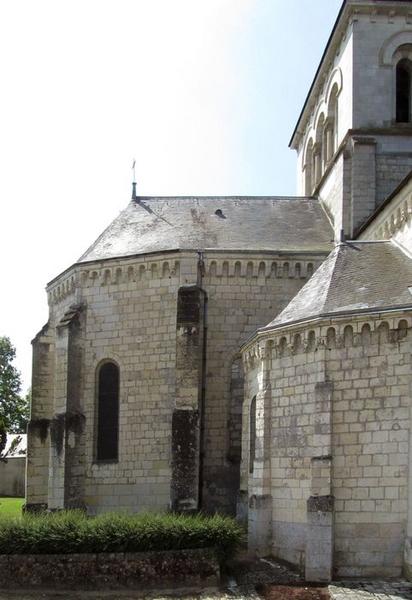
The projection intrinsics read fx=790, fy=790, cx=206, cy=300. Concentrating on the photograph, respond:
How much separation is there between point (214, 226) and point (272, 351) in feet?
28.4

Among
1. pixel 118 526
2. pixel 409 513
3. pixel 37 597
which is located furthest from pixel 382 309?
pixel 37 597

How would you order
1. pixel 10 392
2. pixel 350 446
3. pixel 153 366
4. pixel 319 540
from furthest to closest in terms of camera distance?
pixel 10 392
pixel 153 366
pixel 350 446
pixel 319 540

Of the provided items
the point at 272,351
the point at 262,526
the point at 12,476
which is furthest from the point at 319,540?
the point at 12,476

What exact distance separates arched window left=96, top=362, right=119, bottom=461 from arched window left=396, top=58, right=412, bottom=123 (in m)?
12.9

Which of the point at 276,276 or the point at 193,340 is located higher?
the point at 276,276

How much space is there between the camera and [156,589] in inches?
616

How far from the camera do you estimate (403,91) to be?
89.5 feet

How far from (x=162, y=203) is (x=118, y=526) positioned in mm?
14230

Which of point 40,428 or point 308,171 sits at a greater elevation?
point 308,171

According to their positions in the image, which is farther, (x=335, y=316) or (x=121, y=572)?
(x=335, y=316)

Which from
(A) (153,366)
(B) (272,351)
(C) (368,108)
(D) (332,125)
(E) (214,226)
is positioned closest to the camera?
(B) (272,351)

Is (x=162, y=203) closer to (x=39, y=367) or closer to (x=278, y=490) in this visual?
(x=39, y=367)

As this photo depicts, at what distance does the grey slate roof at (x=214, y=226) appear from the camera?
2467 centimetres

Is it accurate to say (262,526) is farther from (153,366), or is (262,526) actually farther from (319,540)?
(153,366)
